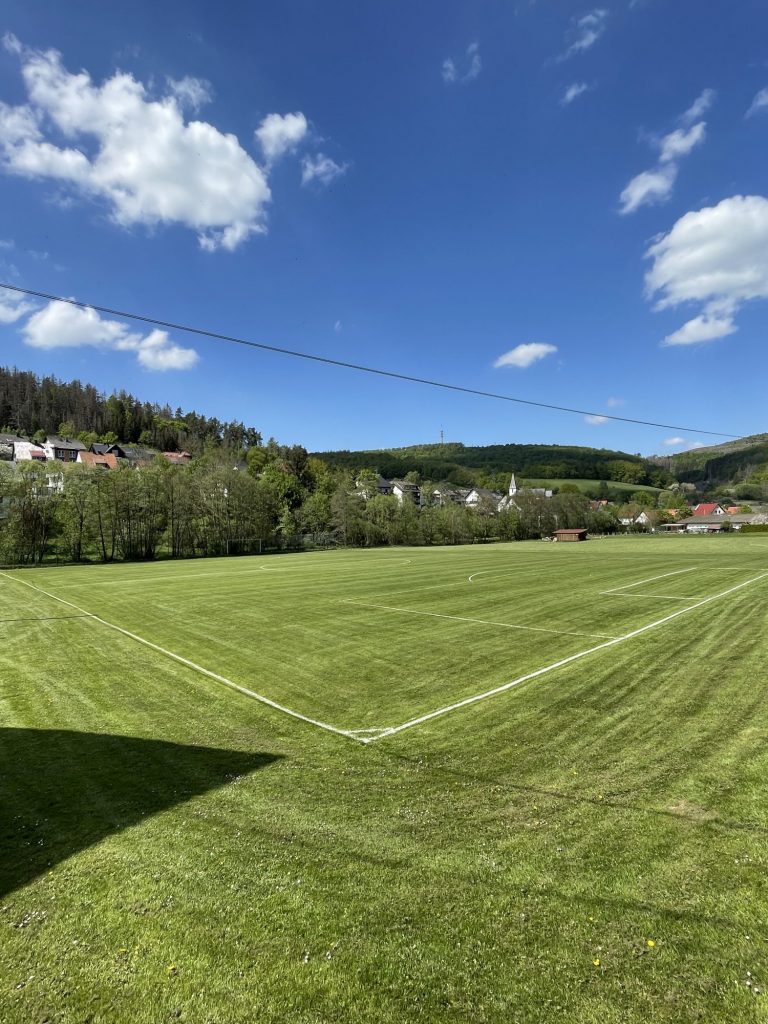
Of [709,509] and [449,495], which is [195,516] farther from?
[709,509]

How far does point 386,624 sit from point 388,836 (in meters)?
11.8

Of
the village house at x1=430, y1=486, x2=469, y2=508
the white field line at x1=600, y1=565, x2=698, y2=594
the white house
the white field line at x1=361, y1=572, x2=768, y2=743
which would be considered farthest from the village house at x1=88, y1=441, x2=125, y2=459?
the white field line at x1=361, y1=572, x2=768, y2=743

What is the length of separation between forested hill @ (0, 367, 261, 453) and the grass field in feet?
540

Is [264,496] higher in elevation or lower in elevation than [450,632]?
higher

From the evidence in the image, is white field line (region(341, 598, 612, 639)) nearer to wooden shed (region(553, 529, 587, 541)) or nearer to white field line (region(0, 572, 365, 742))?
white field line (region(0, 572, 365, 742))

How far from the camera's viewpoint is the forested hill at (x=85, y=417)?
154750mm

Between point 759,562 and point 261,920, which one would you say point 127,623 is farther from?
point 759,562

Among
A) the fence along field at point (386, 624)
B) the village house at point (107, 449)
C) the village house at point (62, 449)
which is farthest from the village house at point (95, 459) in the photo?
the fence along field at point (386, 624)

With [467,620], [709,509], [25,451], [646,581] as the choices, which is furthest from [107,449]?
[709,509]

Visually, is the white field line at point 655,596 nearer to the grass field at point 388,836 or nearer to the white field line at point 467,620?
the white field line at point 467,620

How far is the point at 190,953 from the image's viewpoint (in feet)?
12.3

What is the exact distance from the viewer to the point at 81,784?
6633mm

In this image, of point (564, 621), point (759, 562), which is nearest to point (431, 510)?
point (759, 562)

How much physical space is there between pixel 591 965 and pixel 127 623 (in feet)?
61.1
